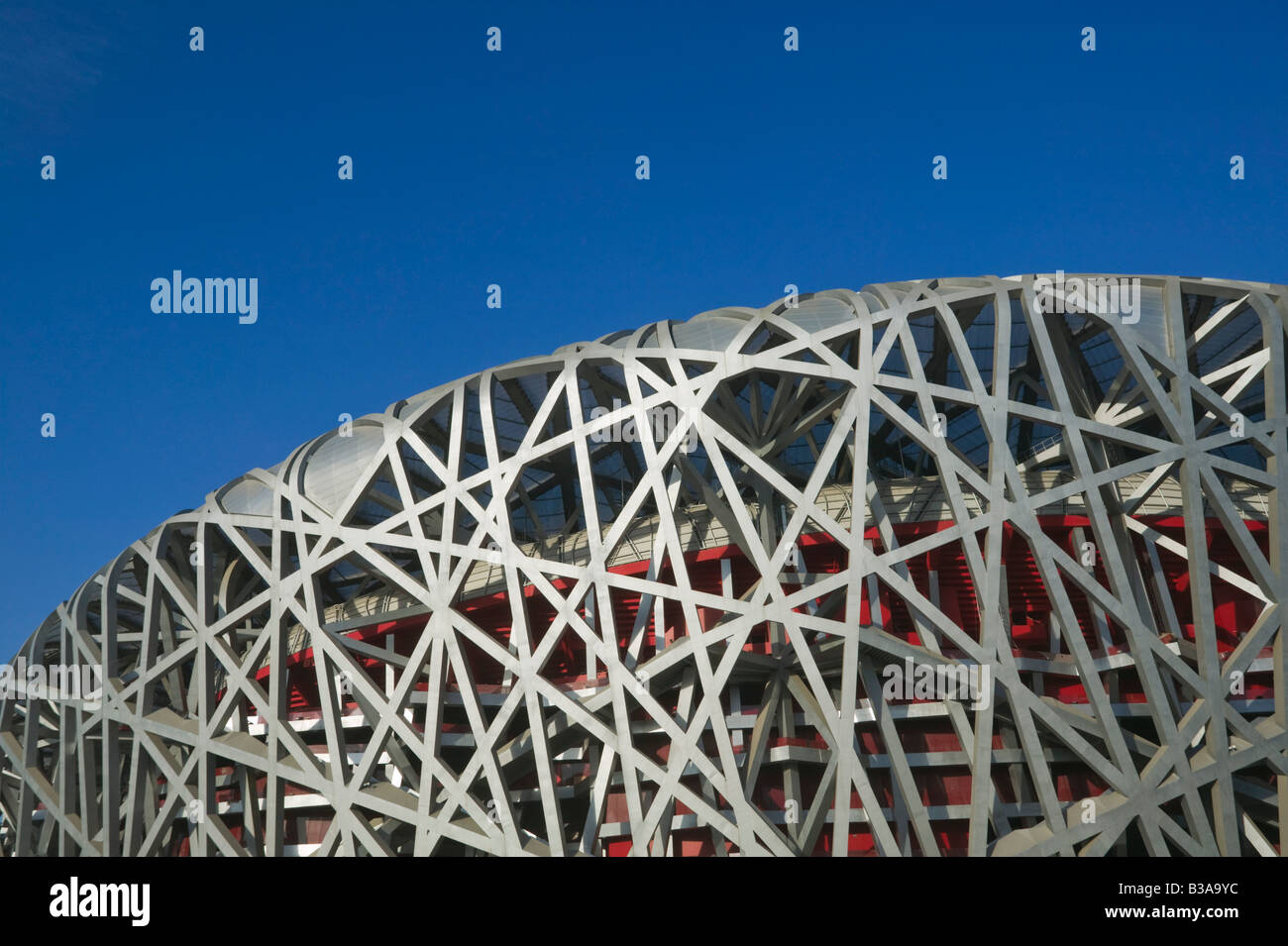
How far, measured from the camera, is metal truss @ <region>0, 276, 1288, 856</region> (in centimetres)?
2303

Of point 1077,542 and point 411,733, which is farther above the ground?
point 1077,542

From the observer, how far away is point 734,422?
28.5m

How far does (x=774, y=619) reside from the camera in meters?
23.7

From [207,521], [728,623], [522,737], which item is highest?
[207,521]

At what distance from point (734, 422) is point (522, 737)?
31.9 ft

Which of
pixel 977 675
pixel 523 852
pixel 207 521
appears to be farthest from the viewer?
pixel 207 521

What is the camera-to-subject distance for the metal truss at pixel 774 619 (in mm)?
23031

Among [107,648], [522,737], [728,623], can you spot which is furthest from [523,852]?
[107,648]

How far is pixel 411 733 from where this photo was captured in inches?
1016

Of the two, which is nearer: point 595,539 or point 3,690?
point 595,539

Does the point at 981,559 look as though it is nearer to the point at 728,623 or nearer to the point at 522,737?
the point at 728,623
